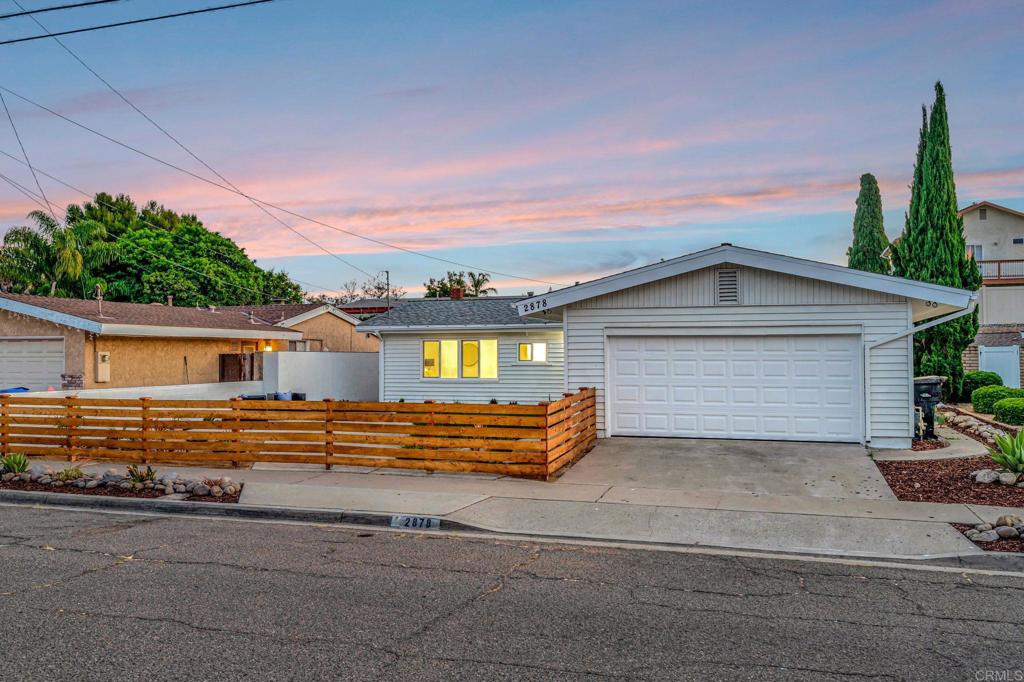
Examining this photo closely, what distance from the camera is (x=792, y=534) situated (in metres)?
8.11

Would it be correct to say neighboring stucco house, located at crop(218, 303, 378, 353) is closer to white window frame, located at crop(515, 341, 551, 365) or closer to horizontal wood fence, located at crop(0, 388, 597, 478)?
white window frame, located at crop(515, 341, 551, 365)

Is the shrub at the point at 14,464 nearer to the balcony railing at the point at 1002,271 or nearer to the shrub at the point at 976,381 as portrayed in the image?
the shrub at the point at 976,381

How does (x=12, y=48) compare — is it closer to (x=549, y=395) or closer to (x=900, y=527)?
(x=549, y=395)

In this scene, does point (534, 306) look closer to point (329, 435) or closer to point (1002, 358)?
point (329, 435)

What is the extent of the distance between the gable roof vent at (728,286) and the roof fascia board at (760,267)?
40cm

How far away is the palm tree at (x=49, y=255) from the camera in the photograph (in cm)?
4109

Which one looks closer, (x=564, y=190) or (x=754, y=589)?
(x=754, y=589)

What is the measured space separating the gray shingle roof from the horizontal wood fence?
26.0ft

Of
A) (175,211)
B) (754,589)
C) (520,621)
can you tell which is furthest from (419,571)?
(175,211)

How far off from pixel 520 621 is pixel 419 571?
65.1 inches

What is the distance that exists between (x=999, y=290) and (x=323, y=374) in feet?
110

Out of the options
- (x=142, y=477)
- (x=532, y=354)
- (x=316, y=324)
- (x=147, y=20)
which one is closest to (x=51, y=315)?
(x=147, y=20)

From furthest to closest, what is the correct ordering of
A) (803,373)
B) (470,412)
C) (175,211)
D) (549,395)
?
(175,211) < (549,395) < (803,373) < (470,412)

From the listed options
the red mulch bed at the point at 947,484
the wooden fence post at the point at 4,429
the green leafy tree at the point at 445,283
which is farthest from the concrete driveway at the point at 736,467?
the green leafy tree at the point at 445,283
